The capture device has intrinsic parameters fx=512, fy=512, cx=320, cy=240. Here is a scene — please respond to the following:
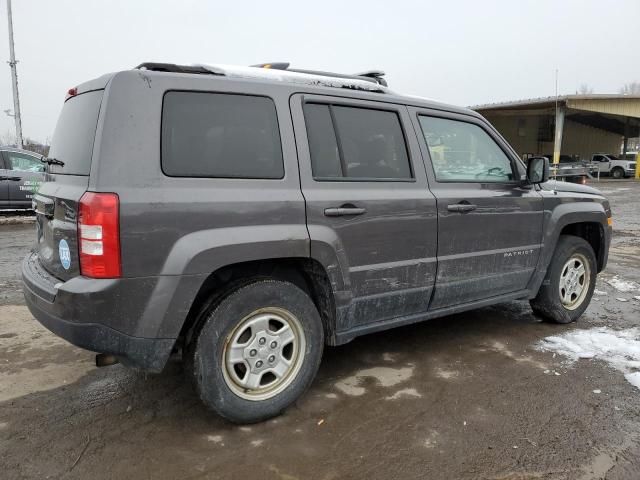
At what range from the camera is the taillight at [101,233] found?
2.40m

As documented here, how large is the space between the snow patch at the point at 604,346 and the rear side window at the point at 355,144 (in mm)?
2020

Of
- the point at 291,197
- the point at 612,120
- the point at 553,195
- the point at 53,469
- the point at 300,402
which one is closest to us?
the point at 53,469

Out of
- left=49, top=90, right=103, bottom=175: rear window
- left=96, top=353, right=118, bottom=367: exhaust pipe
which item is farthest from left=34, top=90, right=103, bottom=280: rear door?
left=96, top=353, right=118, bottom=367: exhaust pipe

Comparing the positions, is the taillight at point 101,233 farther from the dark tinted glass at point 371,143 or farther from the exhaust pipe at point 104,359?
the dark tinted glass at point 371,143

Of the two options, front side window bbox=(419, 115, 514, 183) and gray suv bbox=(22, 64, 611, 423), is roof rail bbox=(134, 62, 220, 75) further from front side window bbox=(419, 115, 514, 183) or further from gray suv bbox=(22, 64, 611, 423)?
front side window bbox=(419, 115, 514, 183)

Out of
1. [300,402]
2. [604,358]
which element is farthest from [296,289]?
[604,358]

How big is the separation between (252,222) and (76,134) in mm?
1114

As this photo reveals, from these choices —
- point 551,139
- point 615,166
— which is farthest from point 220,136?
point 551,139

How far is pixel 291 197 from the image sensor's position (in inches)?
115

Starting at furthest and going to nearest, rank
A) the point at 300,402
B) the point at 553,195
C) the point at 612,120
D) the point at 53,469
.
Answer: the point at 612,120, the point at 553,195, the point at 300,402, the point at 53,469

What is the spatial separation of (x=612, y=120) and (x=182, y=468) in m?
51.3

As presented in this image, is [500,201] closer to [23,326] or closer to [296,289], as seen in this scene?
[296,289]

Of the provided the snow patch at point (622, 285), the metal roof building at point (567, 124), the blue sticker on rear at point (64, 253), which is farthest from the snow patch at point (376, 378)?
the metal roof building at point (567, 124)

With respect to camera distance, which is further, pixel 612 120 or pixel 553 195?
pixel 612 120
